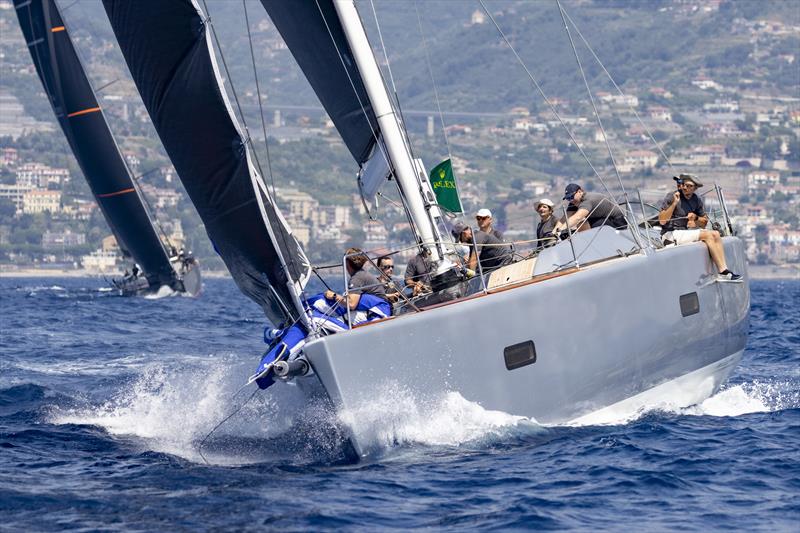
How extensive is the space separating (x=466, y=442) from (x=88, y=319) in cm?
1857

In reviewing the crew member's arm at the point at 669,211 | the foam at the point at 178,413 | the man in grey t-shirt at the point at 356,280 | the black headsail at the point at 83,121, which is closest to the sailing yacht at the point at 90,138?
the black headsail at the point at 83,121

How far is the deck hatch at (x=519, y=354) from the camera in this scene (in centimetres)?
905

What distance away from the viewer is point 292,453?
360 inches

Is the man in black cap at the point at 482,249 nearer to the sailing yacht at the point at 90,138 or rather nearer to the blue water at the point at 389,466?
the blue water at the point at 389,466

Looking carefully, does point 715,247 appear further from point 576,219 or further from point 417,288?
point 417,288

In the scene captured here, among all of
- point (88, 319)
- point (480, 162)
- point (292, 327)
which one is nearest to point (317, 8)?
point (292, 327)

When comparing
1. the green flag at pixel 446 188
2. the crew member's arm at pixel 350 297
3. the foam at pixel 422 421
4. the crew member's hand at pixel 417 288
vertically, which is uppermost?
the green flag at pixel 446 188

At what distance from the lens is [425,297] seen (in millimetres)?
9773

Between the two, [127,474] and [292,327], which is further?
[292,327]

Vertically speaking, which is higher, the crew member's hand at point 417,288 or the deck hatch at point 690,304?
the crew member's hand at point 417,288

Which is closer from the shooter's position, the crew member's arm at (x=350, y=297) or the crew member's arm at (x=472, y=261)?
the crew member's arm at (x=350, y=297)

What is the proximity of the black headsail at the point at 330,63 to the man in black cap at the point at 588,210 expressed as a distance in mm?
1494

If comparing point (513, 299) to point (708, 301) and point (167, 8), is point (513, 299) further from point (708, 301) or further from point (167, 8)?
point (167, 8)

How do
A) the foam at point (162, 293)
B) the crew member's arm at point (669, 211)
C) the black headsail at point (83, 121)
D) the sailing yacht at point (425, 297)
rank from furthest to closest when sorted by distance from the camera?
the foam at point (162, 293) < the black headsail at point (83, 121) < the crew member's arm at point (669, 211) < the sailing yacht at point (425, 297)
